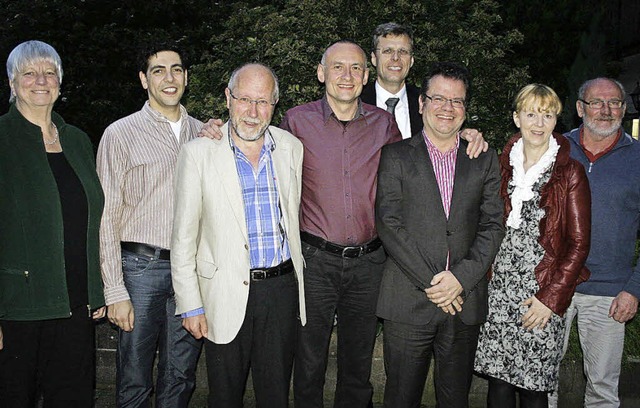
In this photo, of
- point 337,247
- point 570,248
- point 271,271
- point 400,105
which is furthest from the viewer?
point 400,105

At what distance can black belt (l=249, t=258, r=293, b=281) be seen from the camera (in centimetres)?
389

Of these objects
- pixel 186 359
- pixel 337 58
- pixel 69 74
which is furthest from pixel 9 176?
pixel 69 74

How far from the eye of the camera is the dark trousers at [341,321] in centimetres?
430

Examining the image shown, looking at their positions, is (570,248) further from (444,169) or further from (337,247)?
(337,247)

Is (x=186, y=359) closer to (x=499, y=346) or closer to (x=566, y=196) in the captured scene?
(x=499, y=346)

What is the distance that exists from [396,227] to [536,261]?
2.96 feet

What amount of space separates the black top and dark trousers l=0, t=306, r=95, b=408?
137 millimetres

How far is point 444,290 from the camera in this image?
3.98 metres

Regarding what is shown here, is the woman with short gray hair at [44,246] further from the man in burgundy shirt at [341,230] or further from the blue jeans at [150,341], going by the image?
the man in burgundy shirt at [341,230]

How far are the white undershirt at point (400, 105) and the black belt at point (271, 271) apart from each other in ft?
5.70

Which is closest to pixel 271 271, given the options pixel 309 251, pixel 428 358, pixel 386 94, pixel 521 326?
pixel 309 251

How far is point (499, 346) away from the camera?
4.14m

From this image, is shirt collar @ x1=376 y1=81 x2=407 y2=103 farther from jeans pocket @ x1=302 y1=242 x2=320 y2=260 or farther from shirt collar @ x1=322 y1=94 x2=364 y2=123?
jeans pocket @ x1=302 y1=242 x2=320 y2=260

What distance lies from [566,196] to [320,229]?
1572 millimetres
